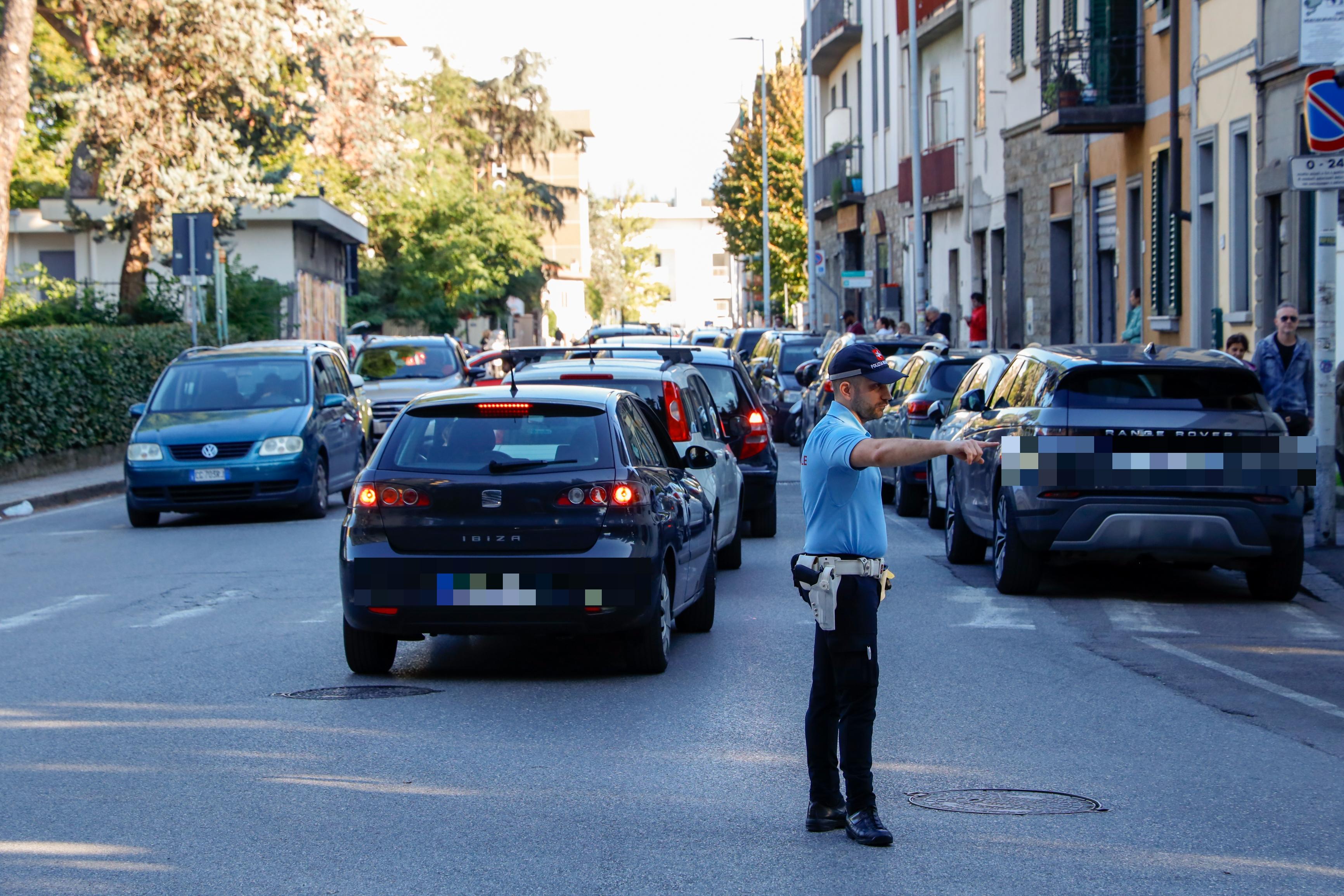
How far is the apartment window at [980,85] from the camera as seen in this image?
3453cm

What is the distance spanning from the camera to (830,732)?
591cm

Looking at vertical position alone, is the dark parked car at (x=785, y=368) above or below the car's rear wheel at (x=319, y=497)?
above

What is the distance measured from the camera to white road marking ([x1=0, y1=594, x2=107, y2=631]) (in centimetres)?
1124

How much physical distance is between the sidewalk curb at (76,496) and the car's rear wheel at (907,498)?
27.7ft

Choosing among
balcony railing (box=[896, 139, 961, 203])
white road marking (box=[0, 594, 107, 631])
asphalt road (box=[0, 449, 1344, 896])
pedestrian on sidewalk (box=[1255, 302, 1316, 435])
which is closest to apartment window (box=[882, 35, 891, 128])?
balcony railing (box=[896, 139, 961, 203])

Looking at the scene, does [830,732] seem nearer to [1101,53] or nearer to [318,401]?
[318,401]

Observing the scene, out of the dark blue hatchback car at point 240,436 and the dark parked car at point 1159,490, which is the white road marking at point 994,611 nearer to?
the dark parked car at point 1159,490

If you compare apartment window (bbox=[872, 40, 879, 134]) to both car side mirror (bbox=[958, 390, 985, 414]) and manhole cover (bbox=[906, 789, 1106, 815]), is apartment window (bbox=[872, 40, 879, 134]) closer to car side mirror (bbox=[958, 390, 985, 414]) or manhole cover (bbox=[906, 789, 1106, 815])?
car side mirror (bbox=[958, 390, 985, 414])

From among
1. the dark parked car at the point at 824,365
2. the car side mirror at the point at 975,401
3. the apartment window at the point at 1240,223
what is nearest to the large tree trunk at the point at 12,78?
the dark parked car at the point at 824,365

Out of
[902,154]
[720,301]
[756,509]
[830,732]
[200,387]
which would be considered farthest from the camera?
[720,301]

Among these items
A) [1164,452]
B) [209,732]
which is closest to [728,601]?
[1164,452]

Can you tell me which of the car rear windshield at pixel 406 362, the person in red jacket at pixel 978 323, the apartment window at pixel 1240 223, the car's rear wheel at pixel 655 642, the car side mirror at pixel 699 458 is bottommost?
the car's rear wheel at pixel 655 642

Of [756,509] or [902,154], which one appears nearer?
[756,509]

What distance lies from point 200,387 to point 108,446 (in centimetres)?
777
